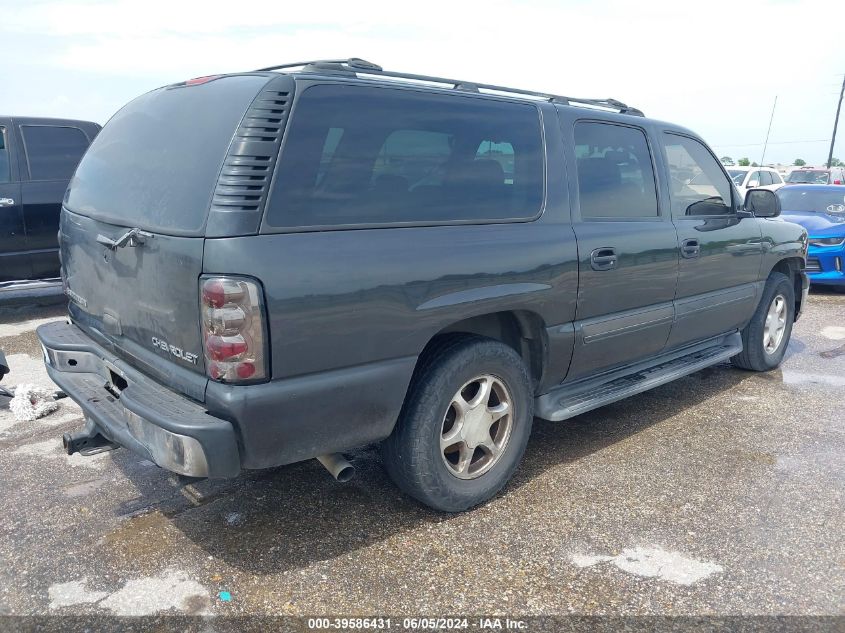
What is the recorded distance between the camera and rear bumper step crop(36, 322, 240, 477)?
2.34m

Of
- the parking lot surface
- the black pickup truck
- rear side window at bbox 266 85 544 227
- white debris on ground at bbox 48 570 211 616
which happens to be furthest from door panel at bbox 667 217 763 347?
the black pickup truck

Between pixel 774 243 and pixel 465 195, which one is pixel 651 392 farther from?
pixel 465 195

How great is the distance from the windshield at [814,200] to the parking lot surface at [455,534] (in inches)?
279

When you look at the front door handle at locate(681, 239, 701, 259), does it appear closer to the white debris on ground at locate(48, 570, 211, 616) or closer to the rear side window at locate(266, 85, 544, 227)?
the rear side window at locate(266, 85, 544, 227)

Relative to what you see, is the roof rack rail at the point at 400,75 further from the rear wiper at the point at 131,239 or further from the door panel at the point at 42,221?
the door panel at the point at 42,221

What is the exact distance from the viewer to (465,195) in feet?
9.86

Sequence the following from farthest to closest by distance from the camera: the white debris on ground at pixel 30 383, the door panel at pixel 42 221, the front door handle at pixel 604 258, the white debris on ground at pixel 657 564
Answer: the door panel at pixel 42 221, the white debris on ground at pixel 30 383, the front door handle at pixel 604 258, the white debris on ground at pixel 657 564

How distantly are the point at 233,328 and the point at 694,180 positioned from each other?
11.0 ft

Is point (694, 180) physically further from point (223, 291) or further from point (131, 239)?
point (131, 239)

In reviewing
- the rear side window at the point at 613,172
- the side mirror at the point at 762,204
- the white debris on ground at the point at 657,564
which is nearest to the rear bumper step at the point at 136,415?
the white debris on ground at the point at 657,564

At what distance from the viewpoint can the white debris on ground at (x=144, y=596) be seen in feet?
8.13

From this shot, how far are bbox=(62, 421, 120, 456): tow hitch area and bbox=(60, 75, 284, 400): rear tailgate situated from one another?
0.39m

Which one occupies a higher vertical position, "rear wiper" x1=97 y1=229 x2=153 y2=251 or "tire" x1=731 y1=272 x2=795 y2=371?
"rear wiper" x1=97 y1=229 x2=153 y2=251

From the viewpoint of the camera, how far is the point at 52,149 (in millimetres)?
7160
